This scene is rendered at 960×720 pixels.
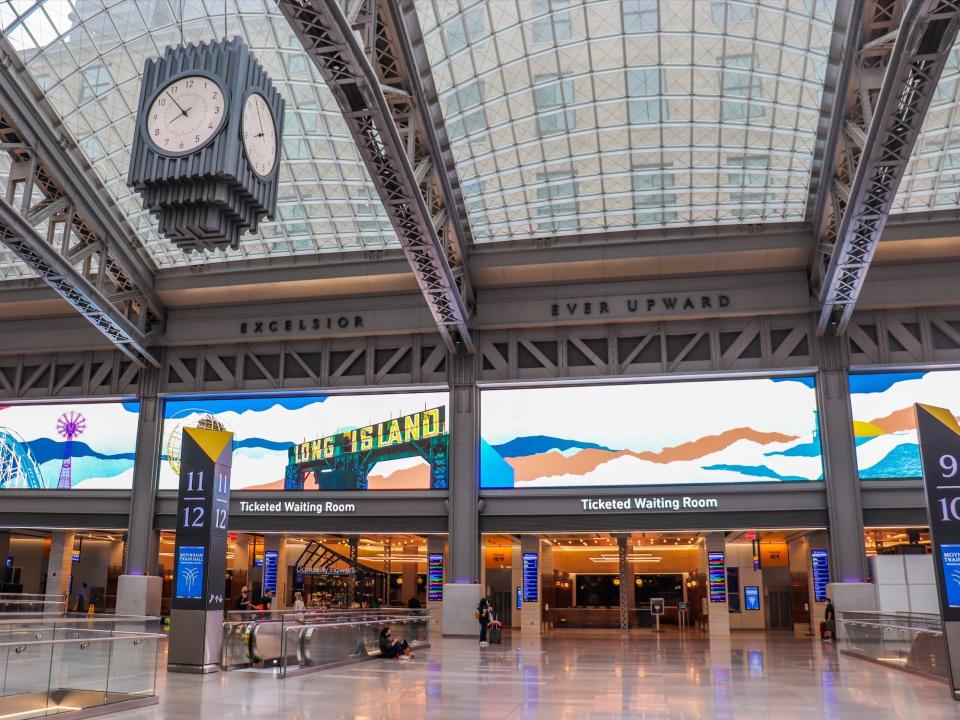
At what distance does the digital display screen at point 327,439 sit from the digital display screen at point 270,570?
3297 mm

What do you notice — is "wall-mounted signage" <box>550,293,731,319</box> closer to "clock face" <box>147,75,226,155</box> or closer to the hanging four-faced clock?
the hanging four-faced clock

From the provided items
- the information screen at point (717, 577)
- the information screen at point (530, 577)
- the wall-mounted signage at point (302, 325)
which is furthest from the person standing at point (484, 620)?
the wall-mounted signage at point (302, 325)

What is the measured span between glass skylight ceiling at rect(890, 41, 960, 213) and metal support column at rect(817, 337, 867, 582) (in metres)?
5.80

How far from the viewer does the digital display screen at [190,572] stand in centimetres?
1769

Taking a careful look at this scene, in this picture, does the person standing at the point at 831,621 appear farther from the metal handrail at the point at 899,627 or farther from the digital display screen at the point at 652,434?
the metal handrail at the point at 899,627

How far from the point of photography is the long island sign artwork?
35.2 metres

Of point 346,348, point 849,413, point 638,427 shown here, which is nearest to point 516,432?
point 638,427

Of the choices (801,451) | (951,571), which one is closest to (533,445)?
(801,451)

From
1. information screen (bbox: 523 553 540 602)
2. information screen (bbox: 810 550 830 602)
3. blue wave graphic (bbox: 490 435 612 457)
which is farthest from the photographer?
information screen (bbox: 523 553 540 602)

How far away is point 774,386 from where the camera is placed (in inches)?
1314

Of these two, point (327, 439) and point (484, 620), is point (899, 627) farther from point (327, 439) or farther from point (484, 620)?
point (327, 439)

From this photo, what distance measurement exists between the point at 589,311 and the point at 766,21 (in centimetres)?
1263

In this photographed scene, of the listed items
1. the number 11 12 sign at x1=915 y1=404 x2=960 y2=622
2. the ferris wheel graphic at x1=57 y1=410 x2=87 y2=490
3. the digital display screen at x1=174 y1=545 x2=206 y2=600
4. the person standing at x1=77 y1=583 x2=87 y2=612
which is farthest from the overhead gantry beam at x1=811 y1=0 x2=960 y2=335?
the person standing at x1=77 y1=583 x2=87 y2=612

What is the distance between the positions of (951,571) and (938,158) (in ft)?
60.7
